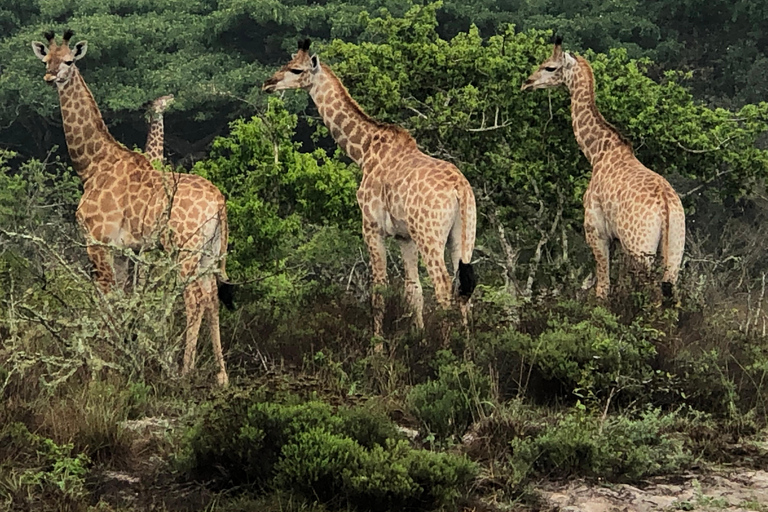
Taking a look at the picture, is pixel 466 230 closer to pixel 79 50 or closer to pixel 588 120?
pixel 588 120

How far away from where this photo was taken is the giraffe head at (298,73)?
31.7 ft

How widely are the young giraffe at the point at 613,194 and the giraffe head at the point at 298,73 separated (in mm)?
2008

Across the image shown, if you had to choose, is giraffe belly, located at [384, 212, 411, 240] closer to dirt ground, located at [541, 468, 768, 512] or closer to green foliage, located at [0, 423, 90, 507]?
dirt ground, located at [541, 468, 768, 512]

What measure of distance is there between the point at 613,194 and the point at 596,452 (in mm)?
4299

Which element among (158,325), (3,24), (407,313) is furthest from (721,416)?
(3,24)

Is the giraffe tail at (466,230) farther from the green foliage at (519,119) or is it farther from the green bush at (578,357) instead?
the green foliage at (519,119)

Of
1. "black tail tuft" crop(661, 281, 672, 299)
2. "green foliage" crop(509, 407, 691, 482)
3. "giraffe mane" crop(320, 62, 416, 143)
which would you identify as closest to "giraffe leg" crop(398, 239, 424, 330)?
"giraffe mane" crop(320, 62, 416, 143)

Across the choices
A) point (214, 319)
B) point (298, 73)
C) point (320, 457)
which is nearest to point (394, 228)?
point (298, 73)

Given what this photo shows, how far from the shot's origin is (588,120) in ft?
35.3

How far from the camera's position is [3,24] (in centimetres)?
2802

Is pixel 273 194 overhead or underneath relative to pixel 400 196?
underneath

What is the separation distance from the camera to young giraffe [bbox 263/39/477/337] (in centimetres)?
880

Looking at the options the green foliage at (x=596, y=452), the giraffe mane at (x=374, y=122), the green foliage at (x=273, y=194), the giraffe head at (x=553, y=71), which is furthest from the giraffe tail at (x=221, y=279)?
the giraffe head at (x=553, y=71)

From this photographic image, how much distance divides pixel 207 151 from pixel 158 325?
18.5 metres
